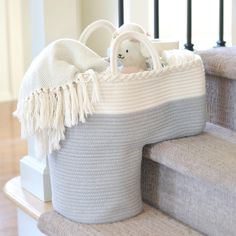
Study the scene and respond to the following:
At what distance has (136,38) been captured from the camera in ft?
4.42

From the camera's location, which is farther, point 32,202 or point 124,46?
point 32,202

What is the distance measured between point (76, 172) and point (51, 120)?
0.47 ft

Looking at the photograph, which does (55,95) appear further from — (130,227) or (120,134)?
(130,227)

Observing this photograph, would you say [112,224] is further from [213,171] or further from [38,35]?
[38,35]

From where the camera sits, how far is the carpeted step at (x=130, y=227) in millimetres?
1315

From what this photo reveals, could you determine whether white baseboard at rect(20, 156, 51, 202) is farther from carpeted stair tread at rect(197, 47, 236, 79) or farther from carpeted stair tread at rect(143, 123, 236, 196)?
carpeted stair tread at rect(197, 47, 236, 79)

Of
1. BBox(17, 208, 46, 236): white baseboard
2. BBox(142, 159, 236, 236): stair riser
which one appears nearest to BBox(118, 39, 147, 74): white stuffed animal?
BBox(142, 159, 236, 236): stair riser

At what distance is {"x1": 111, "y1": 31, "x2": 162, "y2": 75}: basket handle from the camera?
131cm

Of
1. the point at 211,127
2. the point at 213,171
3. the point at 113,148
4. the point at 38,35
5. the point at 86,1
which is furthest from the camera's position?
the point at 86,1

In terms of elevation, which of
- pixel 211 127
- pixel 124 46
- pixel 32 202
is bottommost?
pixel 32 202

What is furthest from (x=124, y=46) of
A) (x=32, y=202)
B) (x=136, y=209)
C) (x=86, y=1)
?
(x=86, y=1)

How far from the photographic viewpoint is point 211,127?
1.57 meters

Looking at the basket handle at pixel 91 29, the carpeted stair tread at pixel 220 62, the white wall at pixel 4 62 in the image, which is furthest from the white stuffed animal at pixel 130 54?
the white wall at pixel 4 62

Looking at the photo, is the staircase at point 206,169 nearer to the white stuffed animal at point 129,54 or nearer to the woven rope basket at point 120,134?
the woven rope basket at point 120,134
